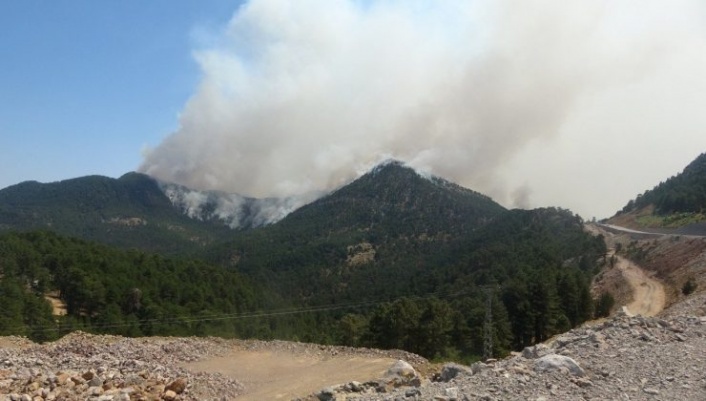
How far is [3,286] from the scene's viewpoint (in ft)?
188

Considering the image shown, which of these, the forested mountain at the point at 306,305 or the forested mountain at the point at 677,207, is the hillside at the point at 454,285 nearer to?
the forested mountain at the point at 306,305

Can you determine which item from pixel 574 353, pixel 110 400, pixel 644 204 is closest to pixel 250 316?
pixel 110 400

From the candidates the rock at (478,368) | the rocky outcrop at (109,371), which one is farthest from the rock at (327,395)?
the rocky outcrop at (109,371)

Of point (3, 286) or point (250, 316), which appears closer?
point (3, 286)

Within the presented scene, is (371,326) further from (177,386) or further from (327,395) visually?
(327,395)

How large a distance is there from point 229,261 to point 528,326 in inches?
6081

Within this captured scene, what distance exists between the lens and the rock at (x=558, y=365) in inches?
515

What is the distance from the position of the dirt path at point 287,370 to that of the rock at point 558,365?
10.7 m

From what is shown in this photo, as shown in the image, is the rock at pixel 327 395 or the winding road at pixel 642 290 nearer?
the rock at pixel 327 395

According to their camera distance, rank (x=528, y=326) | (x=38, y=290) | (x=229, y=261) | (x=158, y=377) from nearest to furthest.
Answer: (x=158, y=377) → (x=528, y=326) → (x=38, y=290) → (x=229, y=261)

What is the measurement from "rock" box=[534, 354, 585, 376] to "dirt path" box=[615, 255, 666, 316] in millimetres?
38954

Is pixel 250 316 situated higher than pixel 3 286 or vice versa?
pixel 3 286

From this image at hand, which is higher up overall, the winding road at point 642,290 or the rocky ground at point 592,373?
the rocky ground at point 592,373

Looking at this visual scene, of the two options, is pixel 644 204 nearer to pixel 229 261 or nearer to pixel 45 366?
pixel 229 261
